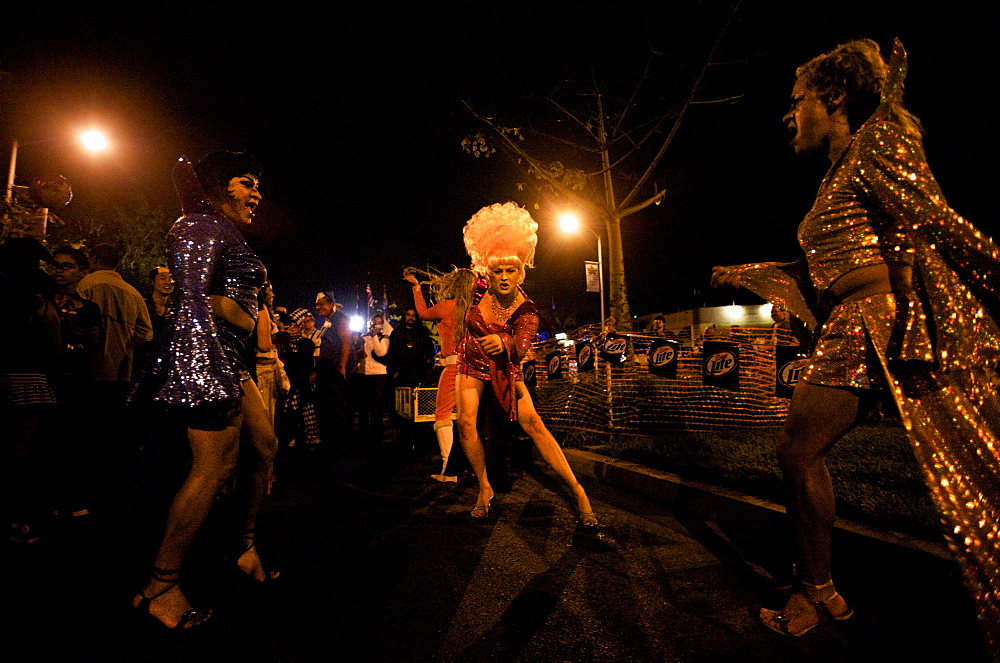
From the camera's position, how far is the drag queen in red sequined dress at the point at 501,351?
11.8 ft

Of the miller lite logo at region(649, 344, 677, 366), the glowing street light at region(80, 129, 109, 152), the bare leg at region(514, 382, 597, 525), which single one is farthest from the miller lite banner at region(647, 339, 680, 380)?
the glowing street light at region(80, 129, 109, 152)

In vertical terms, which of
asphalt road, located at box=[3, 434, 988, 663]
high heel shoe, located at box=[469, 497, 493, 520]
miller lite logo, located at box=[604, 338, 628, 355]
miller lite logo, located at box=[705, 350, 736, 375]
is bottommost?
asphalt road, located at box=[3, 434, 988, 663]

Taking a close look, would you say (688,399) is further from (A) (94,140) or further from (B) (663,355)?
(A) (94,140)

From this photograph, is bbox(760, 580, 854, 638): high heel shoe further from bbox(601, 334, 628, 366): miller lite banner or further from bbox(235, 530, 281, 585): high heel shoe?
bbox(601, 334, 628, 366): miller lite banner

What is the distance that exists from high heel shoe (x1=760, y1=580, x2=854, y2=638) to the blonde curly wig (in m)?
2.74

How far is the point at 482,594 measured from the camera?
234cm

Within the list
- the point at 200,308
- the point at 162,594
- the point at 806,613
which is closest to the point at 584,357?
the point at 806,613

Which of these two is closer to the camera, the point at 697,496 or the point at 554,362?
the point at 697,496

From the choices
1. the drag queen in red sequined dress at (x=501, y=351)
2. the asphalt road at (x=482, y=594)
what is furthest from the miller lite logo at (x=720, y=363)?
the drag queen in red sequined dress at (x=501, y=351)

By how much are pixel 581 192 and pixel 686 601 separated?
Result: 9702mm

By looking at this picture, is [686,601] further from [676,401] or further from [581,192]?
[581,192]

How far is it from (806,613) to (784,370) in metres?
5.16

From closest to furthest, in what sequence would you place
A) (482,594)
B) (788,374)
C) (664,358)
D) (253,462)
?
(482,594), (253,462), (788,374), (664,358)

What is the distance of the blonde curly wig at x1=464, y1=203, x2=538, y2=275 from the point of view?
396 centimetres
